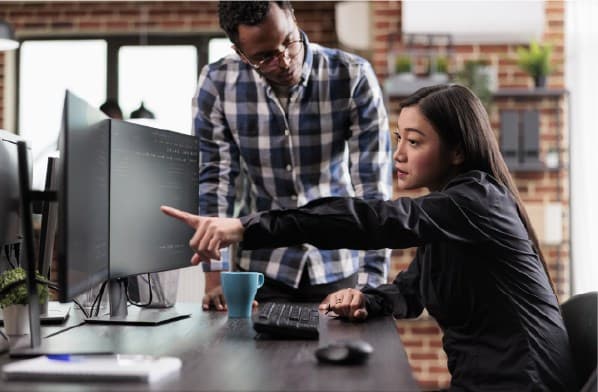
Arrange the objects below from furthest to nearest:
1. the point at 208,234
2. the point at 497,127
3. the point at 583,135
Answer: the point at 497,127, the point at 583,135, the point at 208,234

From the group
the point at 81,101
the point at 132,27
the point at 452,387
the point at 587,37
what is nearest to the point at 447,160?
the point at 452,387

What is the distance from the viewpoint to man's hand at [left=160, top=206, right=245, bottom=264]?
1.30 meters

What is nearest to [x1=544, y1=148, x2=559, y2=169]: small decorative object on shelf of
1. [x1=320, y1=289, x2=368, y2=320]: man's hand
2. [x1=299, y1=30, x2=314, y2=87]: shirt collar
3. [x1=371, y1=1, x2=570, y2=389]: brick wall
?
[x1=371, y1=1, x2=570, y2=389]: brick wall

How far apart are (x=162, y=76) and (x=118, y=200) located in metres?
4.69

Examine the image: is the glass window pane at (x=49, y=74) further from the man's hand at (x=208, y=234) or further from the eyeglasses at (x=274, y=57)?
the man's hand at (x=208, y=234)

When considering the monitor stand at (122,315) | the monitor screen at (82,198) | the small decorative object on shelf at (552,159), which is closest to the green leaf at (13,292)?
the monitor screen at (82,198)

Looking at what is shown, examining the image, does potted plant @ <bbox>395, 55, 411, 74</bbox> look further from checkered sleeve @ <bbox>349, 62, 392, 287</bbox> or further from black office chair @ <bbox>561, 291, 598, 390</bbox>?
black office chair @ <bbox>561, 291, 598, 390</bbox>

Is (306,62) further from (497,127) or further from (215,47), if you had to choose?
(215,47)

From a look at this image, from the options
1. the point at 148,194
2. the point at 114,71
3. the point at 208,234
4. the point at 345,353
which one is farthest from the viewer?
the point at 114,71

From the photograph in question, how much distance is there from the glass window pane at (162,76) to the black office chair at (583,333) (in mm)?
4664

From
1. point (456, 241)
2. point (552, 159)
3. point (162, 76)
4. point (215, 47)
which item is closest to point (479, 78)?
point (552, 159)

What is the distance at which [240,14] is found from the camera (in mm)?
1911

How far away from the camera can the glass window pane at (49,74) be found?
609cm

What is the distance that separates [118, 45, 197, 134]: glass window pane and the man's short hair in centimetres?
416
